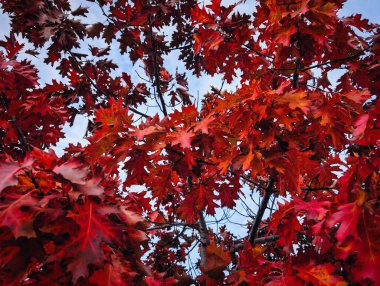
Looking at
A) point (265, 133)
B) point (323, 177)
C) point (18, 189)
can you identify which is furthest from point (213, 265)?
point (323, 177)

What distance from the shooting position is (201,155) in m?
2.03

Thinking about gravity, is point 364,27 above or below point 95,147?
above

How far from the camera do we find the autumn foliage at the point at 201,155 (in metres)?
1.25

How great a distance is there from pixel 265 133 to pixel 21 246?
1501mm

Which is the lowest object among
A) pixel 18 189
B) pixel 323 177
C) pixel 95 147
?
pixel 18 189

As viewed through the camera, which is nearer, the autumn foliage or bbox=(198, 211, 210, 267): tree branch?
the autumn foliage

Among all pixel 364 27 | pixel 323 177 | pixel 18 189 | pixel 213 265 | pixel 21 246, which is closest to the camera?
pixel 21 246

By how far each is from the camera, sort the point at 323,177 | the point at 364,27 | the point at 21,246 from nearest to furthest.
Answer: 1. the point at 21,246
2. the point at 364,27
3. the point at 323,177

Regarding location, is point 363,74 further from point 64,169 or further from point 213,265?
point 64,169

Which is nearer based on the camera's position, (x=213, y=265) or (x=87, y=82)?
(x=213, y=265)

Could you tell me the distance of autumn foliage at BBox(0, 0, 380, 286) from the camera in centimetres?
125

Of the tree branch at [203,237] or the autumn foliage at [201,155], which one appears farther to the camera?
the tree branch at [203,237]

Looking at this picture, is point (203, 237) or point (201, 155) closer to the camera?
point (201, 155)

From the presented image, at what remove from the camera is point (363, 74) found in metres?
2.94
